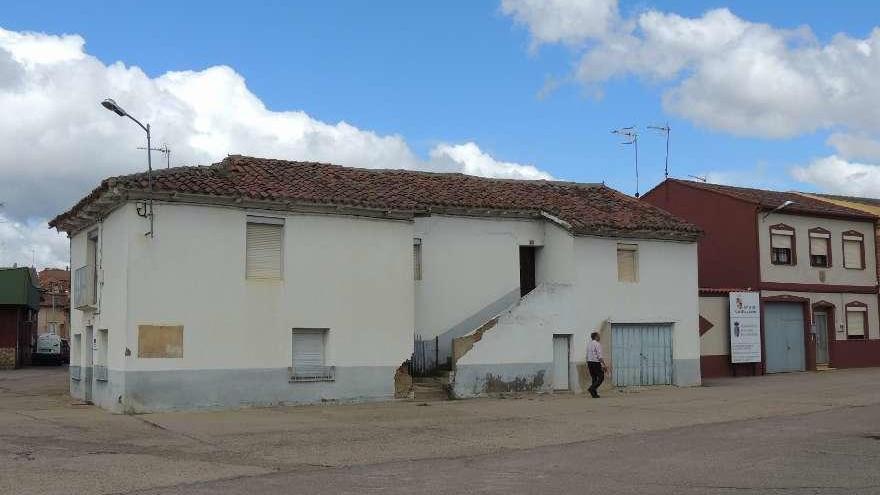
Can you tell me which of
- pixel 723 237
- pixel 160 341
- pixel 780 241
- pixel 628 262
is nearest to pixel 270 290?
pixel 160 341

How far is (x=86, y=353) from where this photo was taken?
21578 mm

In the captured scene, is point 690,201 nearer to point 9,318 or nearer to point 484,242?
point 484,242

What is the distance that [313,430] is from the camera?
15367mm

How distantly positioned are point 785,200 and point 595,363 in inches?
580

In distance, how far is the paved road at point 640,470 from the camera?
9.69 m

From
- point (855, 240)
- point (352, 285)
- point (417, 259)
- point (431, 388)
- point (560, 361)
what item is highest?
point (855, 240)

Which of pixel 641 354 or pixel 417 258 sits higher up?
pixel 417 258

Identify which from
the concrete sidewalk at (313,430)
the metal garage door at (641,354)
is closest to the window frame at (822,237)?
the concrete sidewalk at (313,430)

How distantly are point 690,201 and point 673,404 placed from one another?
14828 mm

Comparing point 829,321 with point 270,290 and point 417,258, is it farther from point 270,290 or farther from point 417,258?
point 270,290

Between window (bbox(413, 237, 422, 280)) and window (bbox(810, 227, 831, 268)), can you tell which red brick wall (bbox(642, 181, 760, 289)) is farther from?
window (bbox(413, 237, 422, 280))

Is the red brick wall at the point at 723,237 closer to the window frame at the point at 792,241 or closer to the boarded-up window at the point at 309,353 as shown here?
the window frame at the point at 792,241

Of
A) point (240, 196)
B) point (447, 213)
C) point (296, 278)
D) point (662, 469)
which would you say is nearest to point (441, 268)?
point (447, 213)

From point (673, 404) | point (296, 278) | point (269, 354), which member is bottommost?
point (673, 404)
